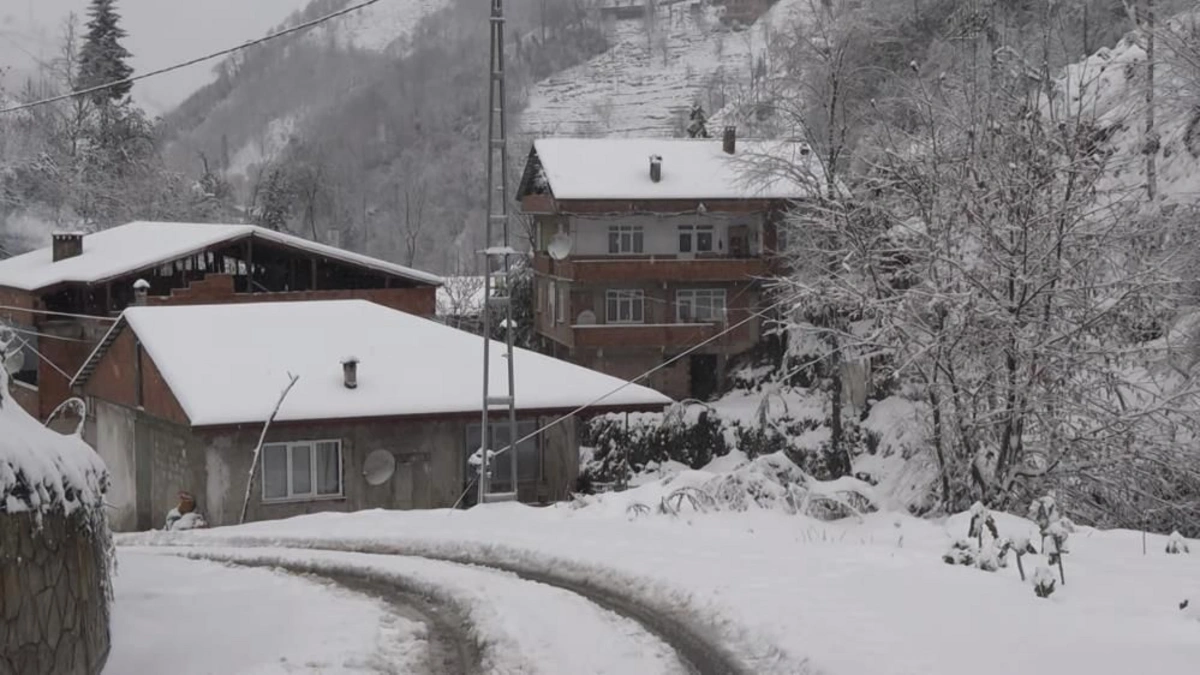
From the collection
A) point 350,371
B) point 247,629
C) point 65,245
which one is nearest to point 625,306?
point 65,245

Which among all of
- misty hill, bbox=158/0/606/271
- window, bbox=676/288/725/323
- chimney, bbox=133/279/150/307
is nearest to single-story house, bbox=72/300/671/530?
chimney, bbox=133/279/150/307

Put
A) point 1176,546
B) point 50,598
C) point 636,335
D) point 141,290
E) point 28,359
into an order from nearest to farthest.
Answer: point 50,598 < point 1176,546 < point 141,290 < point 28,359 < point 636,335

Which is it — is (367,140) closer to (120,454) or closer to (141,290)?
(141,290)

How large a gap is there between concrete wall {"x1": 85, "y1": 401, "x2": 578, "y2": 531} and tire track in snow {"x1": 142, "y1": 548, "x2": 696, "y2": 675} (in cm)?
1001

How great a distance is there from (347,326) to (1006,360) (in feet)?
49.0

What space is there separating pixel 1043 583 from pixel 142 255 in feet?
114

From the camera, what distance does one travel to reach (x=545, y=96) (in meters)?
182

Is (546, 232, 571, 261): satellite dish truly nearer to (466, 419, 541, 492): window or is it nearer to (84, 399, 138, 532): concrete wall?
(84, 399, 138, 532): concrete wall

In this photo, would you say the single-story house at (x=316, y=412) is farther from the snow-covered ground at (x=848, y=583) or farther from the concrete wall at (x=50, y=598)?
the concrete wall at (x=50, y=598)

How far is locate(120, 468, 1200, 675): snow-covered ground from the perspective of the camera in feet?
24.2

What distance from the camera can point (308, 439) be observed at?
2308 centimetres

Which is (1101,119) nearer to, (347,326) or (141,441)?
(347,326)

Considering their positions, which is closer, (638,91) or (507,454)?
(507,454)

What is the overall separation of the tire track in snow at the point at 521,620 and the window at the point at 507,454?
1135 cm
